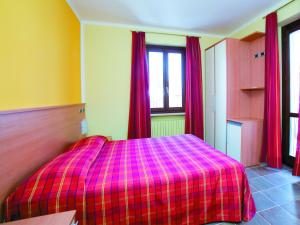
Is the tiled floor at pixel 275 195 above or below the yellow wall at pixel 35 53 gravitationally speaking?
below

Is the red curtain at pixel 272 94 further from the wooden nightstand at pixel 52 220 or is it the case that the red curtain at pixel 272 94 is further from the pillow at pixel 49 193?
the wooden nightstand at pixel 52 220

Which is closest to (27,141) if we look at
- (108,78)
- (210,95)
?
(108,78)

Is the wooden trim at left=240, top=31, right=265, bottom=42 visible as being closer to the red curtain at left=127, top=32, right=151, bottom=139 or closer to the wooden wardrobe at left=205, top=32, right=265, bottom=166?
the wooden wardrobe at left=205, top=32, right=265, bottom=166

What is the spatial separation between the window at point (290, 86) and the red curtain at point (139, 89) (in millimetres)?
2341

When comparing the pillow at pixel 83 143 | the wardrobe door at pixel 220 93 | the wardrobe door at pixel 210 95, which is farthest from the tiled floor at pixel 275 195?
the pillow at pixel 83 143

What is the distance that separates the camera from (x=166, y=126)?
3.24 m

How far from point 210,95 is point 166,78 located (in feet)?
3.43

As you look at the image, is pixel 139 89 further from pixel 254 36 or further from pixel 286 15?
pixel 286 15

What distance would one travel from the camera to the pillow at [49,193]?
3.12 feet

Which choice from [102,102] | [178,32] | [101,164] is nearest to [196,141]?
[101,164]

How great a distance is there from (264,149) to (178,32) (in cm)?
281

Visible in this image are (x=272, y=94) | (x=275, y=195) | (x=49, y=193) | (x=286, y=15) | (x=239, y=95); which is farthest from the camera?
(x=239, y=95)

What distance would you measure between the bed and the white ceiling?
226 centimetres

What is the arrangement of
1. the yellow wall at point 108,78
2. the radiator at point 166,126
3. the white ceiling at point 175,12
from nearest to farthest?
the white ceiling at point 175,12
the yellow wall at point 108,78
the radiator at point 166,126
